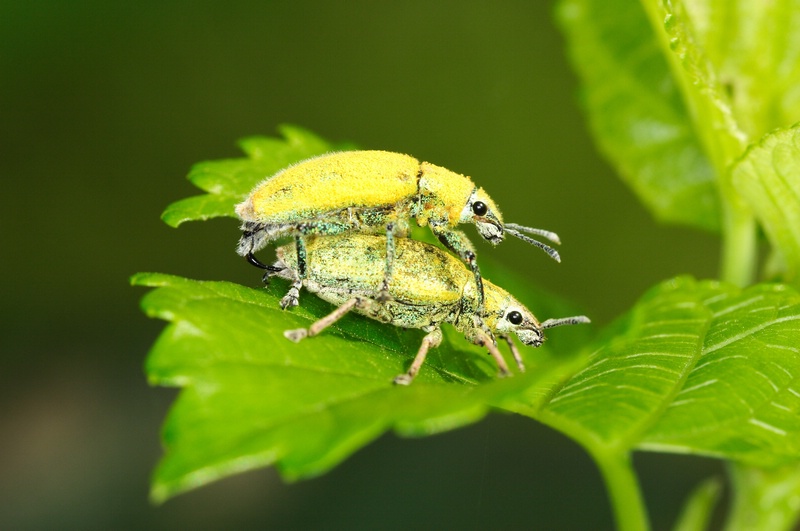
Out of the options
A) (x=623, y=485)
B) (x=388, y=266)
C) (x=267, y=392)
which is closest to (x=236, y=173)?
(x=388, y=266)

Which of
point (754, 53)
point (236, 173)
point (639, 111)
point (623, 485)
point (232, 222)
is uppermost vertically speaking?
point (754, 53)

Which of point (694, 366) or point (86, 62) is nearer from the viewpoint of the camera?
point (694, 366)

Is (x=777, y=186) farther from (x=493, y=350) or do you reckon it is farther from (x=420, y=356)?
(x=420, y=356)

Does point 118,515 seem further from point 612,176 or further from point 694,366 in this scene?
point 612,176

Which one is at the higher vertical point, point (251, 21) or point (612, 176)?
point (251, 21)

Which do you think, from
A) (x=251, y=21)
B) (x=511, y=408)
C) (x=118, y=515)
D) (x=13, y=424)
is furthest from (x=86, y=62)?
(x=511, y=408)

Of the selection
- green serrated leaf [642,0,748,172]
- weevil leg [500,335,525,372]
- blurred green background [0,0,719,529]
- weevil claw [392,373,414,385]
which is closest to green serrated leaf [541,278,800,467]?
weevil leg [500,335,525,372]
